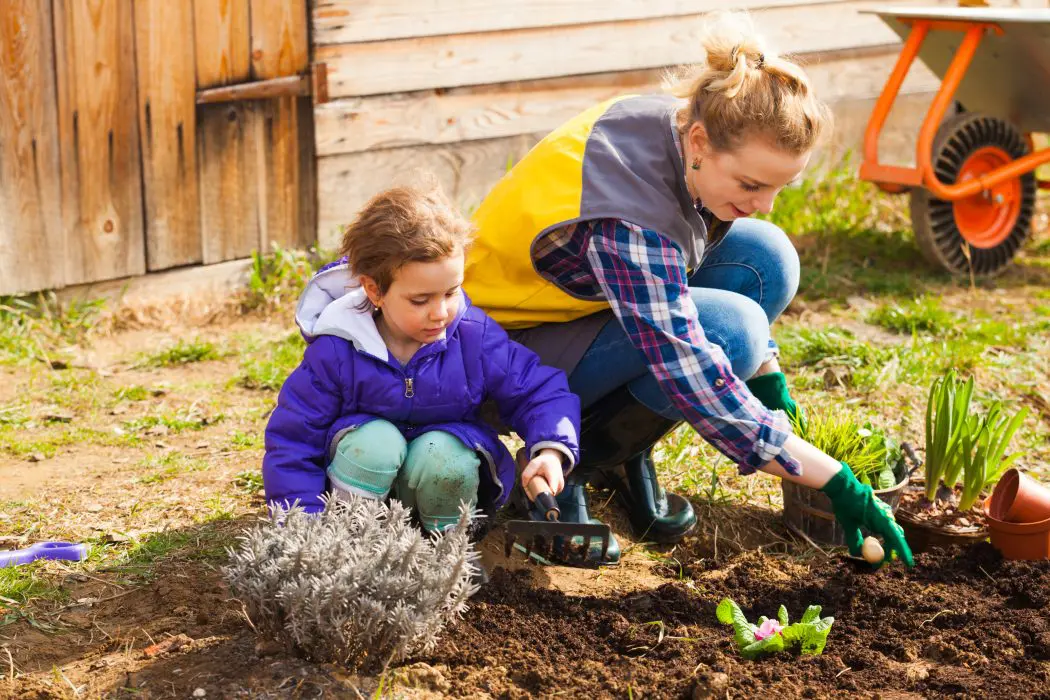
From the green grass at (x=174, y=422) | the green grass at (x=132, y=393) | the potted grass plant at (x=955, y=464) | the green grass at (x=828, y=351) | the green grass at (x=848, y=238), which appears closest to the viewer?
the potted grass plant at (x=955, y=464)

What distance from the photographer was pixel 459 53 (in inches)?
189

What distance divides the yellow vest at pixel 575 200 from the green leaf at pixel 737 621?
776mm

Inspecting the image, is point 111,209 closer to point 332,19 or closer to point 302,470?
point 332,19

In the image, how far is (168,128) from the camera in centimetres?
427

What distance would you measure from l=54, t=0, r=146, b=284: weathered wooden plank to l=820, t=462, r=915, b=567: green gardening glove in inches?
114

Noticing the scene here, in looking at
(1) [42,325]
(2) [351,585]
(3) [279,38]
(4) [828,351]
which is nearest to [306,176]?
(3) [279,38]

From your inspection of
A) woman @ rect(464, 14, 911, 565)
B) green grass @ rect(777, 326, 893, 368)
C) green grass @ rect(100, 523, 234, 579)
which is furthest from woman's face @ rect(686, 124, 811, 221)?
green grass @ rect(777, 326, 893, 368)

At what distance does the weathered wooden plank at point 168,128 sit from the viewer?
13.7ft

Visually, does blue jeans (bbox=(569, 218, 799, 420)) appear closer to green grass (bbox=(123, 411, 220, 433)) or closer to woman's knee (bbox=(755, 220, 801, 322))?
woman's knee (bbox=(755, 220, 801, 322))

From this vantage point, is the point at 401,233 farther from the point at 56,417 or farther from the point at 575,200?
the point at 56,417

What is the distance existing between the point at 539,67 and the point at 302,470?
3.03 meters

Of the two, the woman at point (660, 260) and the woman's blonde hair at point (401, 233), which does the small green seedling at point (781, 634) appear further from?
the woman's blonde hair at point (401, 233)

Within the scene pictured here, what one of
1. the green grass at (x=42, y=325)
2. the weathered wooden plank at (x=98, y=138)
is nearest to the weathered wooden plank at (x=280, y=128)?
the weathered wooden plank at (x=98, y=138)

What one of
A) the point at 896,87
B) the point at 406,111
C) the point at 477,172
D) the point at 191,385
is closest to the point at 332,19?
the point at 406,111
